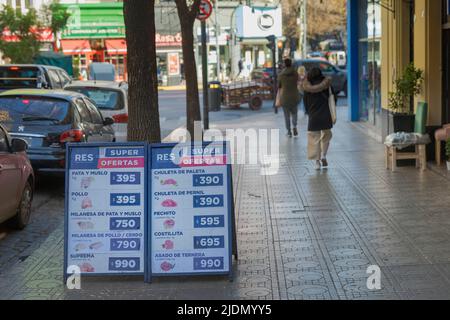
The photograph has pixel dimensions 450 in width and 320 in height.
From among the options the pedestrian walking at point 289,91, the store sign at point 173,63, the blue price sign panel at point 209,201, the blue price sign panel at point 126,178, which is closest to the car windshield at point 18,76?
the pedestrian walking at point 289,91

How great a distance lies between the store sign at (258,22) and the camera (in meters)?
46.8

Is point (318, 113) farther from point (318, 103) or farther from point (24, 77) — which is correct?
point (24, 77)

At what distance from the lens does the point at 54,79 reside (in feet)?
65.1

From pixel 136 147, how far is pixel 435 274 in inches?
110

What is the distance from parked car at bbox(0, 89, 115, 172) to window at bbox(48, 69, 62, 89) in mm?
6780

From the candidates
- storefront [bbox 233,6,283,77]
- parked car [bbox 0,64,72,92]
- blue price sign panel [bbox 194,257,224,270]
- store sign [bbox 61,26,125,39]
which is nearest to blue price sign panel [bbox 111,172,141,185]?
blue price sign panel [bbox 194,257,224,270]

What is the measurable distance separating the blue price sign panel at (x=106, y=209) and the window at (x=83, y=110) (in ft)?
19.0

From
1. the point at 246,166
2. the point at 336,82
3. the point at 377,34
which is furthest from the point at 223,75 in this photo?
the point at 246,166

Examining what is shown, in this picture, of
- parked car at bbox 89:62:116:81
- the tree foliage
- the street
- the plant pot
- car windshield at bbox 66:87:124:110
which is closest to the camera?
the street

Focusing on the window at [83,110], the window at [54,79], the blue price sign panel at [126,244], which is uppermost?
the window at [54,79]

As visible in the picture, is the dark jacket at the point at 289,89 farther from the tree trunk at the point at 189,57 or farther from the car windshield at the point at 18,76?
the car windshield at the point at 18,76

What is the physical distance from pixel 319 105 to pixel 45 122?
177 inches

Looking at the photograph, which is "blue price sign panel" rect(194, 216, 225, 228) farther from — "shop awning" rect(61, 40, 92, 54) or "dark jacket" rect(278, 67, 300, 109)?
"shop awning" rect(61, 40, 92, 54)

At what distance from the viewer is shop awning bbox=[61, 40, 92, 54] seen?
5381 centimetres
